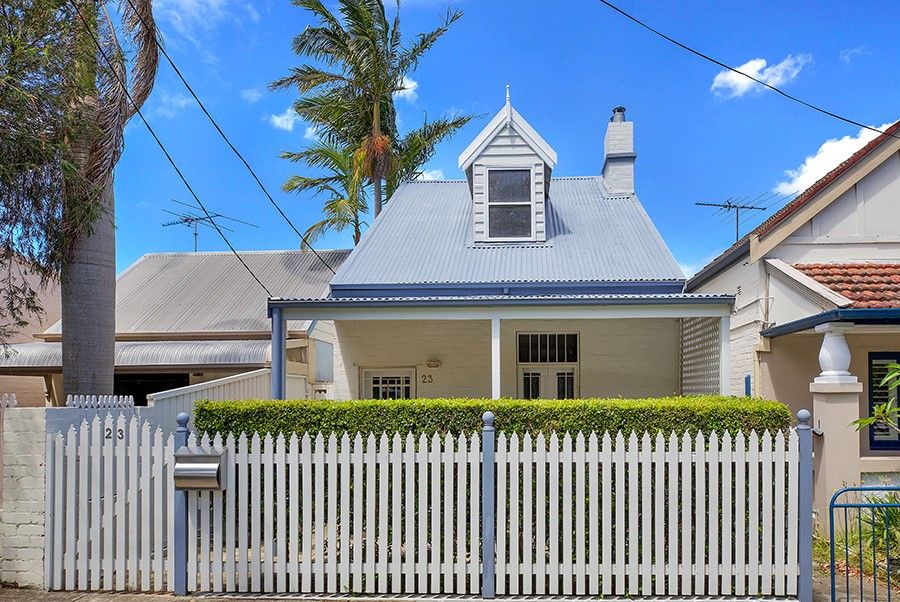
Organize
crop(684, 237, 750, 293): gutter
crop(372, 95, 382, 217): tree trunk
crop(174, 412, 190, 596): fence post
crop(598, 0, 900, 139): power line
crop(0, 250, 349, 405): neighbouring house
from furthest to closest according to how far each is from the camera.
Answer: crop(372, 95, 382, 217): tree trunk < crop(0, 250, 349, 405): neighbouring house < crop(684, 237, 750, 293): gutter < crop(598, 0, 900, 139): power line < crop(174, 412, 190, 596): fence post

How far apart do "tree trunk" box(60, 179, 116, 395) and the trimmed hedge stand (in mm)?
4916

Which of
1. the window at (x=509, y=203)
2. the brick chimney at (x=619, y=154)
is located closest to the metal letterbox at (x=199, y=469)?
the window at (x=509, y=203)

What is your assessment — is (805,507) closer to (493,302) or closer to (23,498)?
(493,302)

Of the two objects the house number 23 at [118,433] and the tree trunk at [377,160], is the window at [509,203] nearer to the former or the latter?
the tree trunk at [377,160]

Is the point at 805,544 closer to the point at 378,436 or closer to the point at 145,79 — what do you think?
the point at 378,436

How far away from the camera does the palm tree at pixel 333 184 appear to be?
18.9m

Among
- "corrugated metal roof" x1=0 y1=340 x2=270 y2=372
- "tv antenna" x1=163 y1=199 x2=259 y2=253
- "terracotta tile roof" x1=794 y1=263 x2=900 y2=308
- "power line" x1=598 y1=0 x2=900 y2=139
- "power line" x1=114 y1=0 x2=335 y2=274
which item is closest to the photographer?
"terracotta tile roof" x1=794 y1=263 x2=900 y2=308

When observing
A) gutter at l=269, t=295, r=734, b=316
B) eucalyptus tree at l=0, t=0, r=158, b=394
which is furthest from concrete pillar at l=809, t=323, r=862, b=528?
eucalyptus tree at l=0, t=0, r=158, b=394

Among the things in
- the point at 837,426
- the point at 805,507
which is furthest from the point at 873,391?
the point at 805,507

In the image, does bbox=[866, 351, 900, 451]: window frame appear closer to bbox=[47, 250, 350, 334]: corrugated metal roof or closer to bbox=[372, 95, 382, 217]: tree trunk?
bbox=[47, 250, 350, 334]: corrugated metal roof

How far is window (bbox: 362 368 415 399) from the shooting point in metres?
12.6

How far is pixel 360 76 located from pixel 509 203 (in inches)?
332

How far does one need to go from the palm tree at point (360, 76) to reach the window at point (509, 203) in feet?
21.6

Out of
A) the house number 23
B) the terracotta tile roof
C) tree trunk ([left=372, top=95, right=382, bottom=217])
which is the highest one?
tree trunk ([left=372, top=95, right=382, bottom=217])
